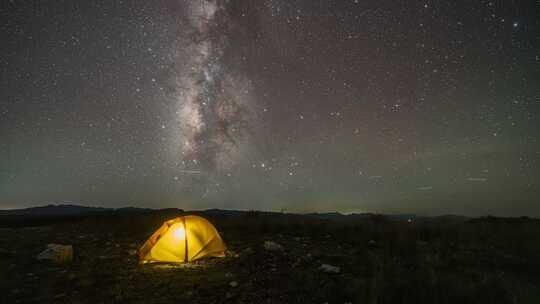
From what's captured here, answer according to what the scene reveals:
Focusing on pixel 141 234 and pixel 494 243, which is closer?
pixel 494 243

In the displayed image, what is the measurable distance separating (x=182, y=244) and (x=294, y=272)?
3085 mm

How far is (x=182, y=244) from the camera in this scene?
319 inches

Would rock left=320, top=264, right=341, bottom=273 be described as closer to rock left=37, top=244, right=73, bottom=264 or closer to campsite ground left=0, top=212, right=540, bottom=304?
campsite ground left=0, top=212, right=540, bottom=304

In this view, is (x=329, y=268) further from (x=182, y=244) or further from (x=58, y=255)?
(x=58, y=255)

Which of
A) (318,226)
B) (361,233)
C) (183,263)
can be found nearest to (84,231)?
(183,263)

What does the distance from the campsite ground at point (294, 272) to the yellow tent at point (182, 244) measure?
362mm

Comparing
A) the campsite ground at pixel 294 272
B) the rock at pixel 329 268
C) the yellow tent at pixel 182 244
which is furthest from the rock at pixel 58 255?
the rock at pixel 329 268

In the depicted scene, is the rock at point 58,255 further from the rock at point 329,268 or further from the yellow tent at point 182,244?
the rock at point 329,268

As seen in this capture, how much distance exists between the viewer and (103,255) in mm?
8617

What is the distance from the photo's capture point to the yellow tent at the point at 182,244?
26.2 ft

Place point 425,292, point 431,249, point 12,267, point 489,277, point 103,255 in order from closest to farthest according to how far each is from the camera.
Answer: point 425,292 < point 489,277 < point 12,267 < point 103,255 < point 431,249

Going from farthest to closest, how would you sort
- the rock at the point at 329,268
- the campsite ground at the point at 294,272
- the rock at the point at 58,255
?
the rock at the point at 58,255 → the rock at the point at 329,268 → the campsite ground at the point at 294,272

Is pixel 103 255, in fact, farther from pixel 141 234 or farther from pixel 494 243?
pixel 494 243

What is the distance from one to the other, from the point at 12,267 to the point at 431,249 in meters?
11.1
